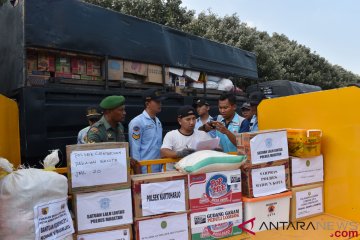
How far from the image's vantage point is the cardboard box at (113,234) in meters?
1.79

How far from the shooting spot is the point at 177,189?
200 cm

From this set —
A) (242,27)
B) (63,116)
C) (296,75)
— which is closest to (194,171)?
(63,116)

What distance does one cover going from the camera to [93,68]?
361 cm

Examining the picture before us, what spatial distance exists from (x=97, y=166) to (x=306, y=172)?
66.5 inches

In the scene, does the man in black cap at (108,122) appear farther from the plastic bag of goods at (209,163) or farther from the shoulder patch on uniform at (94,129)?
the plastic bag of goods at (209,163)

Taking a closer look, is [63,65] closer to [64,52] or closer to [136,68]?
[64,52]

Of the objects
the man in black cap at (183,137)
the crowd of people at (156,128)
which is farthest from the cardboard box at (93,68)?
the man in black cap at (183,137)

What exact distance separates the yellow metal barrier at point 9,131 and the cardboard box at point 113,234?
704 mm

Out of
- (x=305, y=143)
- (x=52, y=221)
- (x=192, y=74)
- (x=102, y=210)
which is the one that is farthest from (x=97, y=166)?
(x=192, y=74)

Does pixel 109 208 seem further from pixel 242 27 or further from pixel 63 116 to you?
pixel 242 27

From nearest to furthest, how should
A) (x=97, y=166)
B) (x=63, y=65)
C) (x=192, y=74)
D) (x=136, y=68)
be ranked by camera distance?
(x=97, y=166)
(x=63, y=65)
(x=136, y=68)
(x=192, y=74)

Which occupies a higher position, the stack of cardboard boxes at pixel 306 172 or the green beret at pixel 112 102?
the green beret at pixel 112 102

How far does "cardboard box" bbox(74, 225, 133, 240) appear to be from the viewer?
5.86 feet

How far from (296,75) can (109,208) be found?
1770 centimetres
